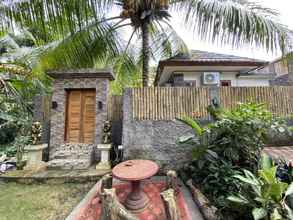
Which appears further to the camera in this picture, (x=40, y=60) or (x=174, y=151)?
(x=40, y=60)

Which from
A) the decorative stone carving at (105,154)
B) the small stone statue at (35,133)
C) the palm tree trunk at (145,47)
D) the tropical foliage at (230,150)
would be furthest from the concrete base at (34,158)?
the tropical foliage at (230,150)

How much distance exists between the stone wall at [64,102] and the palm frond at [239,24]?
12.4 feet

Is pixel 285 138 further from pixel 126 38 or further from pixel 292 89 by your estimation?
pixel 126 38

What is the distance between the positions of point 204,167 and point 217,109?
146cm

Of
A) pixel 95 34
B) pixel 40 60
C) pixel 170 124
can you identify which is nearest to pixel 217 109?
pixel 170 124

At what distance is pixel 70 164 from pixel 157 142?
9.70 feet

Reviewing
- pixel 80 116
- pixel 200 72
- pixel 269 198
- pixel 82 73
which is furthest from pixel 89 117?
pixel 269 198

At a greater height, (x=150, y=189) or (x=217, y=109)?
(x=217, y=109)

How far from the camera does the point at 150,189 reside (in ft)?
14.1

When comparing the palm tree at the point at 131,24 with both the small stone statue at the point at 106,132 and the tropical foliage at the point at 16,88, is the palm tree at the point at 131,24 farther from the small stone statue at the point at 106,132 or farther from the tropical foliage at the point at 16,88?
the small stone statue at the point at 106,132

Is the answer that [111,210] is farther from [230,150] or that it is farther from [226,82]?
[226,82]

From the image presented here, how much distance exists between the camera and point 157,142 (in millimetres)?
5230

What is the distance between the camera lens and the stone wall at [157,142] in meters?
5.20

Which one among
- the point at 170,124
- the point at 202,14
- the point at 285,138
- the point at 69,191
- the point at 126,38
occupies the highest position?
the point at 126,38
